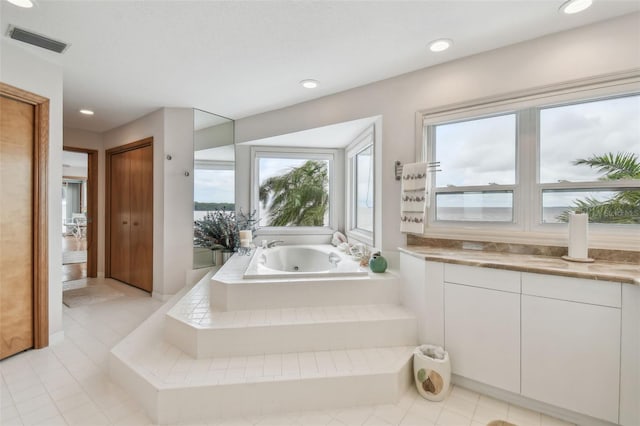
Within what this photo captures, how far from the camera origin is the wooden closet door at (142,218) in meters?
3.44

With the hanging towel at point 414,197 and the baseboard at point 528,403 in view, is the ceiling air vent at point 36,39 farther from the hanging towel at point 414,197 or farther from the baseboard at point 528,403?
the baseboard at point 528,403

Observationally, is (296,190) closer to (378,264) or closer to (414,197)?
(378,264)

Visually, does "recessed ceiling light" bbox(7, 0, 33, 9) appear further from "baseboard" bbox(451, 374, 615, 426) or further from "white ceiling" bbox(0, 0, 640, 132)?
"baseboard" bbox(451, 374, 615, 426)

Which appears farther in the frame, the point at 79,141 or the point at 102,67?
the point at 79,141

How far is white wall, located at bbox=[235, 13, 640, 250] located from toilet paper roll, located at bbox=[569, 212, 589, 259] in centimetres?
94

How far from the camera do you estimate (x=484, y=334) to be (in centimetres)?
172

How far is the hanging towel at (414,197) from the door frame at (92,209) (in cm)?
445

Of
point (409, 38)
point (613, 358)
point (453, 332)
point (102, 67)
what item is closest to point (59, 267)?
point (102, 67)

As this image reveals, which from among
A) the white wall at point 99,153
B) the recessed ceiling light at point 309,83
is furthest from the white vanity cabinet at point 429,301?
the white wall at point 99,153

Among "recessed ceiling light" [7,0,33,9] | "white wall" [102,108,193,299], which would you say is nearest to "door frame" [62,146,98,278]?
"white wall" [102,108,193,299]

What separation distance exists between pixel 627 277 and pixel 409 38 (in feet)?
6.13

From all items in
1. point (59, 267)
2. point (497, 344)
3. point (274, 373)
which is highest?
point (59, 267)

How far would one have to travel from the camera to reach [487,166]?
2201 millimetres

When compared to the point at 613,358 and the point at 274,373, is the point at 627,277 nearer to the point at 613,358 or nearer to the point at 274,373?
the point at 613,358
